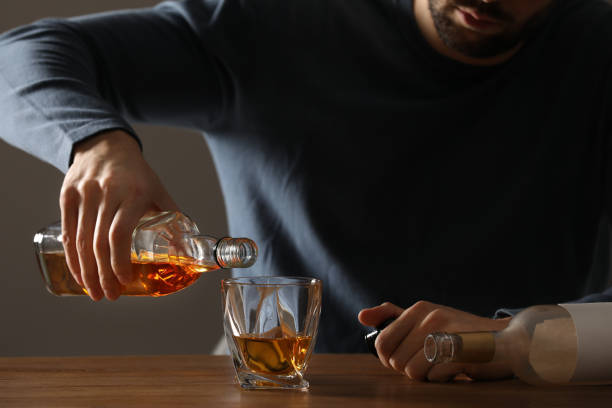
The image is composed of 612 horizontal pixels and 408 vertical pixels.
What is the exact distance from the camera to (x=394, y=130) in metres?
1.41

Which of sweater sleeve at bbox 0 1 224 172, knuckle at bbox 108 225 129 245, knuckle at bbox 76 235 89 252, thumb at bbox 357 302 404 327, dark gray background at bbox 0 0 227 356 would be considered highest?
sweater sleeve at bbox 0 1 224 172

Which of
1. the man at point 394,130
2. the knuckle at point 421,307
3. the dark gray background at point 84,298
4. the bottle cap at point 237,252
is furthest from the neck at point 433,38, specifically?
the dark gray background at point 84,298

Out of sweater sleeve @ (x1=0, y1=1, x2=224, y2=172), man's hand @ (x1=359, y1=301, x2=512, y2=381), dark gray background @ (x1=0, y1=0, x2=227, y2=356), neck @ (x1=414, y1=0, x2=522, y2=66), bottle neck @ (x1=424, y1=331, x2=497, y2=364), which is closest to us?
bottle neck @ (x1=424, y1=331, x2=497, y2=364)

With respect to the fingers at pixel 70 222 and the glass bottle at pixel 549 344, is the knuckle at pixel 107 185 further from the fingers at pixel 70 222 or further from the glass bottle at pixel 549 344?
the glass bottle at pixel 549 344

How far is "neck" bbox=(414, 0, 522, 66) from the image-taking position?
1.39 m

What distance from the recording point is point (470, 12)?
1271mm

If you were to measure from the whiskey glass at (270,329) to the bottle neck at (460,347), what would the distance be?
0.14 m

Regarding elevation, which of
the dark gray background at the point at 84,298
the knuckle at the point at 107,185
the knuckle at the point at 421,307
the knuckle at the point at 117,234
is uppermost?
the knuckle at the point at 107,185

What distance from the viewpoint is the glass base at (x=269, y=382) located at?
726 mm

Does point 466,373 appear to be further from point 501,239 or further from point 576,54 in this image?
point 576,54

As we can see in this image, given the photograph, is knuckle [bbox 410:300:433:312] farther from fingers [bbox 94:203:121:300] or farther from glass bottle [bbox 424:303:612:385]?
fingers [bbox 94:203:121:300]

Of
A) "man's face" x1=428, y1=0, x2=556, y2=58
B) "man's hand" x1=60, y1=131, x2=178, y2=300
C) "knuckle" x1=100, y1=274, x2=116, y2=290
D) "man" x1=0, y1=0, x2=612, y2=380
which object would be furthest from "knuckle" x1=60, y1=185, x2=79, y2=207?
"man's face" x1=428, y1=0, x2=556, y2=58

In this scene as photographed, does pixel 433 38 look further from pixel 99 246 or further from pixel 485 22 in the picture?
pixel 99 246

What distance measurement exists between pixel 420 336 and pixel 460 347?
0.16 metres
